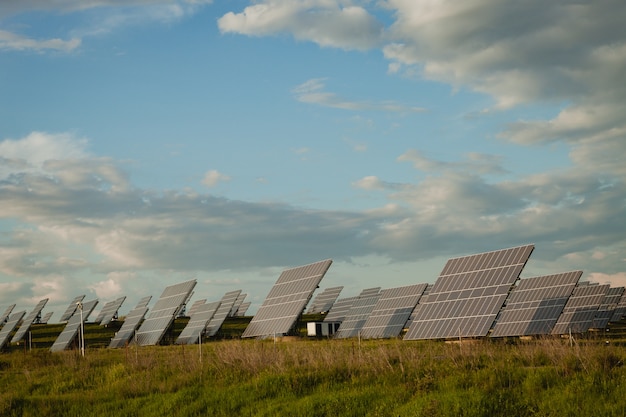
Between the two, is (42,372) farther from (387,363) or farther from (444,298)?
(444,298)

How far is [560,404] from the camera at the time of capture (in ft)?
55.5

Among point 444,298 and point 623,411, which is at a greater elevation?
point 444,298

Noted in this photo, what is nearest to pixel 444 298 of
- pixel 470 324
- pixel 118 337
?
pixel 470 324

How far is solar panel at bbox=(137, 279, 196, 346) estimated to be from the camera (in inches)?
1940

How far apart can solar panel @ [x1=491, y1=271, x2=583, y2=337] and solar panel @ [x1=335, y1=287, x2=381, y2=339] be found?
11473mm

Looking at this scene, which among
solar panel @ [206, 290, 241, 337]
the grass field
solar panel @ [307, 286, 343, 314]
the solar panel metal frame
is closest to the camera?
the grass field

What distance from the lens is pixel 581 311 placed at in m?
55.2

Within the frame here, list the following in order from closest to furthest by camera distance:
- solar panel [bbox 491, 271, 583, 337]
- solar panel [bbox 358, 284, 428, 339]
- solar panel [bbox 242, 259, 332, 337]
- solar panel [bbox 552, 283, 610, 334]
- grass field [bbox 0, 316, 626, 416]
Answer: grass field [bbox 0, 316, 626, 416], solar panel [bbox 491, 271, 583, 337], solar panel [bbox 242, 259, 332, 337], solar panel [bbox 358, 284, 428, 339], solar panel [bbox 552, 283, 610, 334]

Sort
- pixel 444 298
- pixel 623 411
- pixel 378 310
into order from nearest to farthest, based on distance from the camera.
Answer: pixel 623 411 < pixel 444 298 < pixel 378 310

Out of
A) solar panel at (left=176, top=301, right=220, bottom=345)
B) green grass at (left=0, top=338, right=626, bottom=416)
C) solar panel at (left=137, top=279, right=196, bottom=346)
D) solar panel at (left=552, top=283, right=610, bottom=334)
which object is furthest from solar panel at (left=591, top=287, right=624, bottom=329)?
green grass at (left=0, top=338, right=626, bottom=416)

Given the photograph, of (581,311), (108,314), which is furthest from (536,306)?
(108,314)

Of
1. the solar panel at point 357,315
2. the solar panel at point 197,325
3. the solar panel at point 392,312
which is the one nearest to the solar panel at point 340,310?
the solar panel at point 357,315

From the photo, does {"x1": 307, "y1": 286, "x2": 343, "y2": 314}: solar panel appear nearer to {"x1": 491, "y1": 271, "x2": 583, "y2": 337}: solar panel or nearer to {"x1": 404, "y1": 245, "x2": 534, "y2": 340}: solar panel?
{"x1": 491, "y1": 271, "x2": 583, "y2": 337}: solar panel

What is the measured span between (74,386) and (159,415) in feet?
23.0
